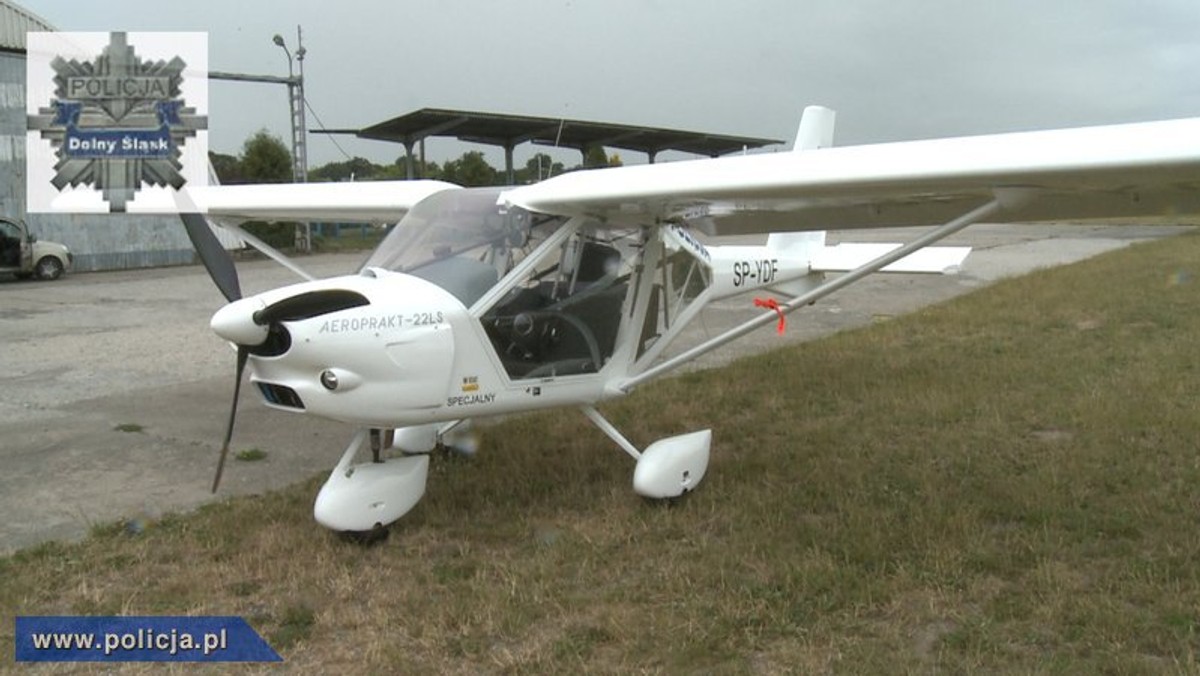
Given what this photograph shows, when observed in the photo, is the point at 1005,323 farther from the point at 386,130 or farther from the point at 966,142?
the point at 386,130

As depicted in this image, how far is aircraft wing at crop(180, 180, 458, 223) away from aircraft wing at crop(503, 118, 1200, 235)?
1819 mm

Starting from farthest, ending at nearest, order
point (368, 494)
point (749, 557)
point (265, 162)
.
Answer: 1. point (265, 162)
2. point (368, 494)
3. point (749, 557)

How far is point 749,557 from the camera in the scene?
160 inches

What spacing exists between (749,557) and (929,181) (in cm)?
184

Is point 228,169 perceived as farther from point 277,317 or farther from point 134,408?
point 277,317

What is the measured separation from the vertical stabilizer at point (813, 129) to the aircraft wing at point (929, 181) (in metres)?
2.43

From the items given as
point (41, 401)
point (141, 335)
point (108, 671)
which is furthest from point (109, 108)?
point (108, 671)

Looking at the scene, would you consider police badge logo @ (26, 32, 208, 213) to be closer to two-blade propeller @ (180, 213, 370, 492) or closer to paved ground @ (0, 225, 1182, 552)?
paved ground @ (0, 225, 1182, 552)

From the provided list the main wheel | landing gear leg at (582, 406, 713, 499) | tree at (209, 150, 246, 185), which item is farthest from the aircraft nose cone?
tree at (209, 150, 246, 185)

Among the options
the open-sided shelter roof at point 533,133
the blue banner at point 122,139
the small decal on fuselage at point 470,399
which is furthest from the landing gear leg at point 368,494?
the blue banner at point 122,139

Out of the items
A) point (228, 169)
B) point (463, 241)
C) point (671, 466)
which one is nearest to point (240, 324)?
point (463, 241)

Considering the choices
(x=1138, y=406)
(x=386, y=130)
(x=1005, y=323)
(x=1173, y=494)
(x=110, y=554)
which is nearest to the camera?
(x=110, y=554)

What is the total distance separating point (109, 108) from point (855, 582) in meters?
24.3

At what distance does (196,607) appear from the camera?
3721 mm
